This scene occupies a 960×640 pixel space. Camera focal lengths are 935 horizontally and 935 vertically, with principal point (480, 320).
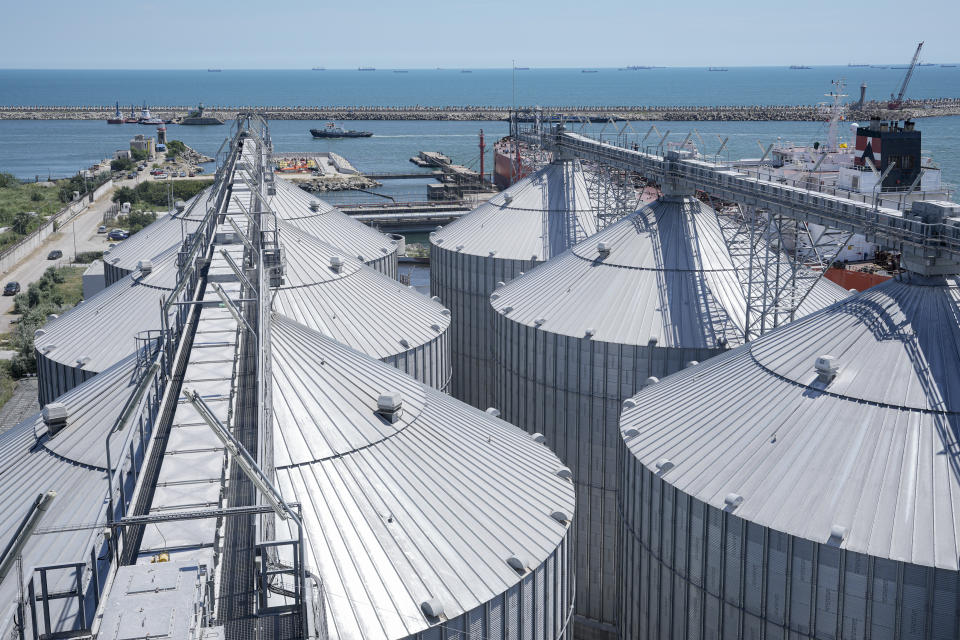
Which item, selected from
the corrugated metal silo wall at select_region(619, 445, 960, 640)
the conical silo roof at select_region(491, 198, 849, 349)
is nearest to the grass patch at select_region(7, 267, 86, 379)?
the conical silo roof at select_region(491, 198, 849, 349)

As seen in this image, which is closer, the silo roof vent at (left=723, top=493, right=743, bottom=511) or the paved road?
the silo roof vent at (left=723, top=493, right=743, bottom=511)

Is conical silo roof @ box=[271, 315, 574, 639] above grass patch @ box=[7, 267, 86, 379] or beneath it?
above

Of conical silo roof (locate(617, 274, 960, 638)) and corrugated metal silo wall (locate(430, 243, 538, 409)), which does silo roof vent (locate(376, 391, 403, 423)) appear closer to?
conical silo roof (locate(617, 274, 960, 638))

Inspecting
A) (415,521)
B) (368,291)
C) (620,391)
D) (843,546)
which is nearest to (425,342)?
(368,291)

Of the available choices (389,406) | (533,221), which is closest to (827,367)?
(389,406)

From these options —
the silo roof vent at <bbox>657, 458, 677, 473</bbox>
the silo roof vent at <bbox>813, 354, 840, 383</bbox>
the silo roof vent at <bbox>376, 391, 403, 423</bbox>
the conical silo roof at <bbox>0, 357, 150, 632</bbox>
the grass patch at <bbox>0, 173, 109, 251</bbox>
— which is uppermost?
the silo roof vent at <bbox>813, 354, 840, 383</bbox>
